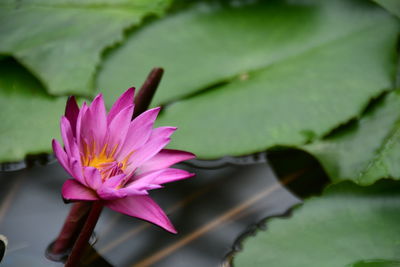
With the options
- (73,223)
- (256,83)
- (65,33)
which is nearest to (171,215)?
(73,223)

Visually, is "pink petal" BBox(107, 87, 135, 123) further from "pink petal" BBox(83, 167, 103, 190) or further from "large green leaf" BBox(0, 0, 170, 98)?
"large green leaf" BBox(0, 0, 170, 98)

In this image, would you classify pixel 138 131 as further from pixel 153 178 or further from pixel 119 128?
pixel 153 178

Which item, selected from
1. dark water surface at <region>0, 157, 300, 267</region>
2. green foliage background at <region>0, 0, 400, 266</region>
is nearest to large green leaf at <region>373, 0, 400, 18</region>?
green foliage background at <region>0, 0, 400, 266</region>

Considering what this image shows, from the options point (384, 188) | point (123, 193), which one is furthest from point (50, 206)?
point (384, 188)

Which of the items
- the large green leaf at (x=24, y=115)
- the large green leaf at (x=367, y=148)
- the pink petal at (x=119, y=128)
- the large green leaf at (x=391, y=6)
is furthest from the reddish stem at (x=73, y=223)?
the large green leaf at (x=391, y=6)

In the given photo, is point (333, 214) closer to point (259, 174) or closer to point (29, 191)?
point (259, 174)
